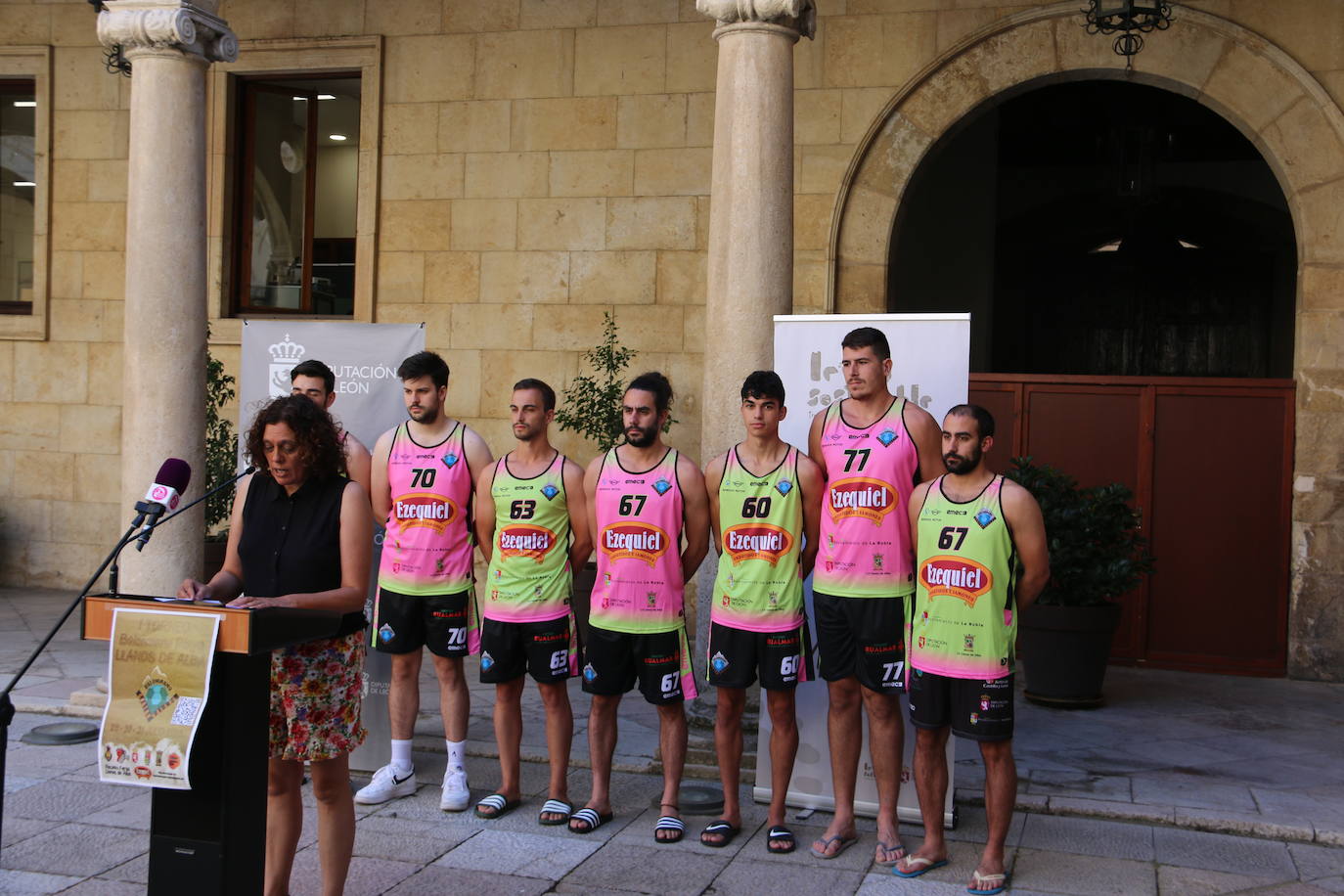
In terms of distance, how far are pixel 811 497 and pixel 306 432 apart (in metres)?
2.14

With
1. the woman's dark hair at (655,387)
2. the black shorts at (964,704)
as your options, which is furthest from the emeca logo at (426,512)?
the black shorts at (964,704)

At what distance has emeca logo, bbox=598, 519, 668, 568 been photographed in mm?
5410

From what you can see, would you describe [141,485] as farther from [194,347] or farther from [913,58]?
[913,58]

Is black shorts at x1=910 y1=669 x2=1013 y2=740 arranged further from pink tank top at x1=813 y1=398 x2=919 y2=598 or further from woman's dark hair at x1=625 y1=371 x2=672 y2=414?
woman's dark hair at x1=625 y1=371 x2=672 y2=414

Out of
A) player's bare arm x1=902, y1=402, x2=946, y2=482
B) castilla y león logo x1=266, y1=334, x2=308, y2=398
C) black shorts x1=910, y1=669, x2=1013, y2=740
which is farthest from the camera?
castilla y león logo x1=266, y1=334, x2=308, y2=398

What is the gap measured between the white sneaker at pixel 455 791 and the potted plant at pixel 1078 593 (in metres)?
3.82

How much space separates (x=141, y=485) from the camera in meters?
7.21

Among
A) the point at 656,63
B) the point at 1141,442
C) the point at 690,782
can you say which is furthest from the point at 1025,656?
the point at 656,63

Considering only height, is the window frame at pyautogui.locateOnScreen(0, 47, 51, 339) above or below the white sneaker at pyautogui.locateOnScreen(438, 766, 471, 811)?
above

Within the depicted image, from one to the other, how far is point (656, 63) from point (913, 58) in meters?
1.92

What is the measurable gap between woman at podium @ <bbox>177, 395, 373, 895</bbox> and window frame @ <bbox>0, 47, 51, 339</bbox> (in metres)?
Answer: 8.11

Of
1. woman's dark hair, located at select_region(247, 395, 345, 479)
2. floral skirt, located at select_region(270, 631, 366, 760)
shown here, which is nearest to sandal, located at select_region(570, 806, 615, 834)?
floral skirt, located at select_region(270, 631, 366, 760)

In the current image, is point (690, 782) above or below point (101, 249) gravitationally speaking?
below

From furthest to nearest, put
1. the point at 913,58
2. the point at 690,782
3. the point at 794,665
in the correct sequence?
the point at 913,58 < the point at 690,782 < the point at 794,665
